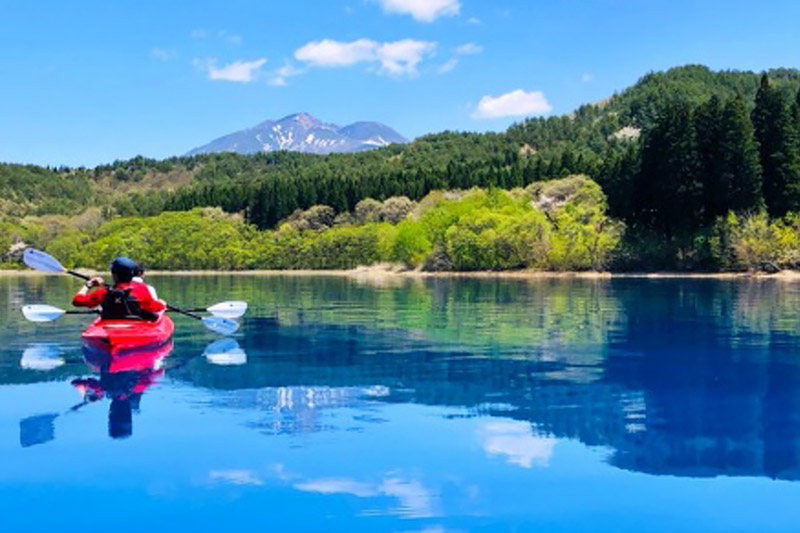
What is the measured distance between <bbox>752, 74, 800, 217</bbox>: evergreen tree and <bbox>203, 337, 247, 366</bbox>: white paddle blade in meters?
64.6

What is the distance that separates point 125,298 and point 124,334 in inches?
47.5

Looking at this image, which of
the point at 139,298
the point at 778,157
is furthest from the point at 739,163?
the point at 139,298

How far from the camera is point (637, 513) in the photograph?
996 centimetres

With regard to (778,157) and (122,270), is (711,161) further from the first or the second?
(122,270)

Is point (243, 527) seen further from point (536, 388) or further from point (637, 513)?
point (536, 388)

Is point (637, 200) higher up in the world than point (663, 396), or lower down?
higher up

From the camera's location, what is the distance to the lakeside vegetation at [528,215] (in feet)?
245

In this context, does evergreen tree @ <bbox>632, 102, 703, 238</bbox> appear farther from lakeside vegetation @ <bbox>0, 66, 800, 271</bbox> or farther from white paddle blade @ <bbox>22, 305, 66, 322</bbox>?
white paddle blade @ <bbox>22, 305, 66, 322</bbox>

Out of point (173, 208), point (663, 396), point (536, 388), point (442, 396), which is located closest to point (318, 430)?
point (442, 396)

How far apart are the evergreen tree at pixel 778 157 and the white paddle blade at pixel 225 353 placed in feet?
212

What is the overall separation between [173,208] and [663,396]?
15117 cm

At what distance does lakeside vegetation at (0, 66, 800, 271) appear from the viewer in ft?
245

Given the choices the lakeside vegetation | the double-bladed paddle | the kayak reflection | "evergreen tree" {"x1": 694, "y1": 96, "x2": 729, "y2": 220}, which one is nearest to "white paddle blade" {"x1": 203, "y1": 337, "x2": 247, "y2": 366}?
the double-bladed paddle

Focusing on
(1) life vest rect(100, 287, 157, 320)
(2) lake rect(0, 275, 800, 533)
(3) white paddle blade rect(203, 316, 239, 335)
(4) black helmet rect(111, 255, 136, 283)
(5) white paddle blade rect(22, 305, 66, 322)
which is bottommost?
(2) lake rect(0, 275, 800, 533)
